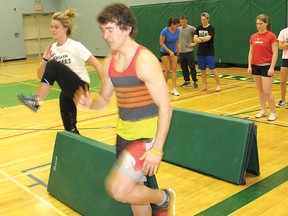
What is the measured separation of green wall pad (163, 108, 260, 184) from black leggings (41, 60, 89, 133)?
1270 mm

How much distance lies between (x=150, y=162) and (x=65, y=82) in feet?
4.90

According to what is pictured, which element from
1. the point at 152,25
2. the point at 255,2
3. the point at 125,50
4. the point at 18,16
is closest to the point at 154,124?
the point at 125,50

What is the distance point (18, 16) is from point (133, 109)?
1952 centimetres

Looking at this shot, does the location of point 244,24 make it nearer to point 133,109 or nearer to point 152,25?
point 152,25

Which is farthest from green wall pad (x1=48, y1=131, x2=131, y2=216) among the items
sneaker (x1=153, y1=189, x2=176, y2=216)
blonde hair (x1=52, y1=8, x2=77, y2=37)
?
blonde hair (x1=52, y1=8, x2=77, y2=37)

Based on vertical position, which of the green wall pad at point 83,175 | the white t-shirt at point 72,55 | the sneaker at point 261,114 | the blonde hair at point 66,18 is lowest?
the sneaker at point 261,114

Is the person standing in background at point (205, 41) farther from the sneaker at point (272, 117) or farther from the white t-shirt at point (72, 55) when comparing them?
the white t-shirt at point (72, 55)

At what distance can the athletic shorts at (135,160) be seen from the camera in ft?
8.32

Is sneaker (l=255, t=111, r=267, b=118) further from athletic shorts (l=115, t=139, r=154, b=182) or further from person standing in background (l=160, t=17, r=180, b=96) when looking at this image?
athletic shorts (l=115, t=139, r=154, b=182)

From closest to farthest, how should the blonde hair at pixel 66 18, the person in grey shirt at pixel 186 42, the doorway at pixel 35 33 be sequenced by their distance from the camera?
1. the blonde hair at pixel 66 18
2. the person in grey shirt at pixel 186 42
3. the doorway at pixel 35 33

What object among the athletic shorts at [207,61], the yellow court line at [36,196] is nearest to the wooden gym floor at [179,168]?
the yellow court line at [36,196]

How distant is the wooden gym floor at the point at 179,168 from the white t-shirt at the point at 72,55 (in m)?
1.38

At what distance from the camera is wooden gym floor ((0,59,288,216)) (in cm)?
367

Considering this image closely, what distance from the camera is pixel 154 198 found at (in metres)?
2.80
